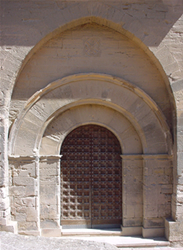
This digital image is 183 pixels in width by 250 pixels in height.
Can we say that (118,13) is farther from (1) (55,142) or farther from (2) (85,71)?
(1) (55,142)

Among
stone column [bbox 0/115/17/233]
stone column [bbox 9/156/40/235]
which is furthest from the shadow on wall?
stone column [bbox 9/156/40/235]

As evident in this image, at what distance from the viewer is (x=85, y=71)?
5242 millimetres

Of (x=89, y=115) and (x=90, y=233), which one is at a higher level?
(x=89, y=115)

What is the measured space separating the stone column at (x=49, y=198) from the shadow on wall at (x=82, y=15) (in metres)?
2.65

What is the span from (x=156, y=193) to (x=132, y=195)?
529mm

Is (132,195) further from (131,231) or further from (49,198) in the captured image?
(49,198)

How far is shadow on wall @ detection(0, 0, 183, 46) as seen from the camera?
4949 millimetres

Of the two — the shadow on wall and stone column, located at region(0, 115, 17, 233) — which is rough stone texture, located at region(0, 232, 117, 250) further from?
A: the shadow on wall

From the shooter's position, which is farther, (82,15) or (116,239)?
(116,239)

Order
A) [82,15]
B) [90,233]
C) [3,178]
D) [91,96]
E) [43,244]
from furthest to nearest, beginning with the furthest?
[90,233]
[91,96]
[82,15]
[3,178]
[43,244]

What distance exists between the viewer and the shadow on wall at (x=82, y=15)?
4949mm

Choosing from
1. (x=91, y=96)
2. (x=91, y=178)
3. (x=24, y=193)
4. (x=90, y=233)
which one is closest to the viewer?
(x=24, y=193)

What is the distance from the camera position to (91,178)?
5.57m

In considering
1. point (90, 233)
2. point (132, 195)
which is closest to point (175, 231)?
point (132, 195)
